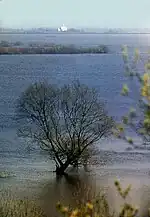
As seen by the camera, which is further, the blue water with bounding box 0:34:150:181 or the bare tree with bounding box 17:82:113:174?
the blue water with bounding box 0:34:150:181

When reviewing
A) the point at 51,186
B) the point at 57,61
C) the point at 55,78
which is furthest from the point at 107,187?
the point at 57,61

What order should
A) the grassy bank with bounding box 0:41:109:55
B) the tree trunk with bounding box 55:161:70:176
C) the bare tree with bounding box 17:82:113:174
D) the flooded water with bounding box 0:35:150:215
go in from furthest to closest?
the grassy bank with bounding box 0:41:109:55, the bare tree with bounding box 17:82:113:174, the tree trunk with bounding box 55:161:70:176, the flooded water with bounding box 0:35:150:215

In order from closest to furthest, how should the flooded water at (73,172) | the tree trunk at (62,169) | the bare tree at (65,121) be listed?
the flooded water at (73,172) < the tree trunk at (62,169) < the bare tree at (65,121)

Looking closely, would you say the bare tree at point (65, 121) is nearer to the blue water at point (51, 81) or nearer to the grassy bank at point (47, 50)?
the blue water at point (51, 81)

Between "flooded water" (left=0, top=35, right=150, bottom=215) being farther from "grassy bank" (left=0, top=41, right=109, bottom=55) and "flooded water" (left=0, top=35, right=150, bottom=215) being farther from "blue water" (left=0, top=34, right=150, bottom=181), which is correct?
"grassy bank" (left=0, top=41, right=109, bottom=55)

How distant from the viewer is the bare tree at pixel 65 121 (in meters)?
16.7

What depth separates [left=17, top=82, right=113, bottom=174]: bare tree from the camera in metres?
16.7

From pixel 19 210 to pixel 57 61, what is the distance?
107ft

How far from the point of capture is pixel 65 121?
1750cm

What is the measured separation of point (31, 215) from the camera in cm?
881

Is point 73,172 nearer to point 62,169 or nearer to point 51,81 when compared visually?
point 62,169

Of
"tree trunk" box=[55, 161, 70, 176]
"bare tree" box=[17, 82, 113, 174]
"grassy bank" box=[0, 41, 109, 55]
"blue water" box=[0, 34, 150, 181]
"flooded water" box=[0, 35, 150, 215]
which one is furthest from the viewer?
"grassy bank" box=[0, 41, 109, 55]

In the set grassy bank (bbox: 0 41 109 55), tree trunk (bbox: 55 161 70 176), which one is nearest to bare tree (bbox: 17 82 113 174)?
tree trunk (bbox: 55 161 70 176)

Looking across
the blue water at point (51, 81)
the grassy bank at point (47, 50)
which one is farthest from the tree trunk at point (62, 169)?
the grassy bank at point (47, 50)
